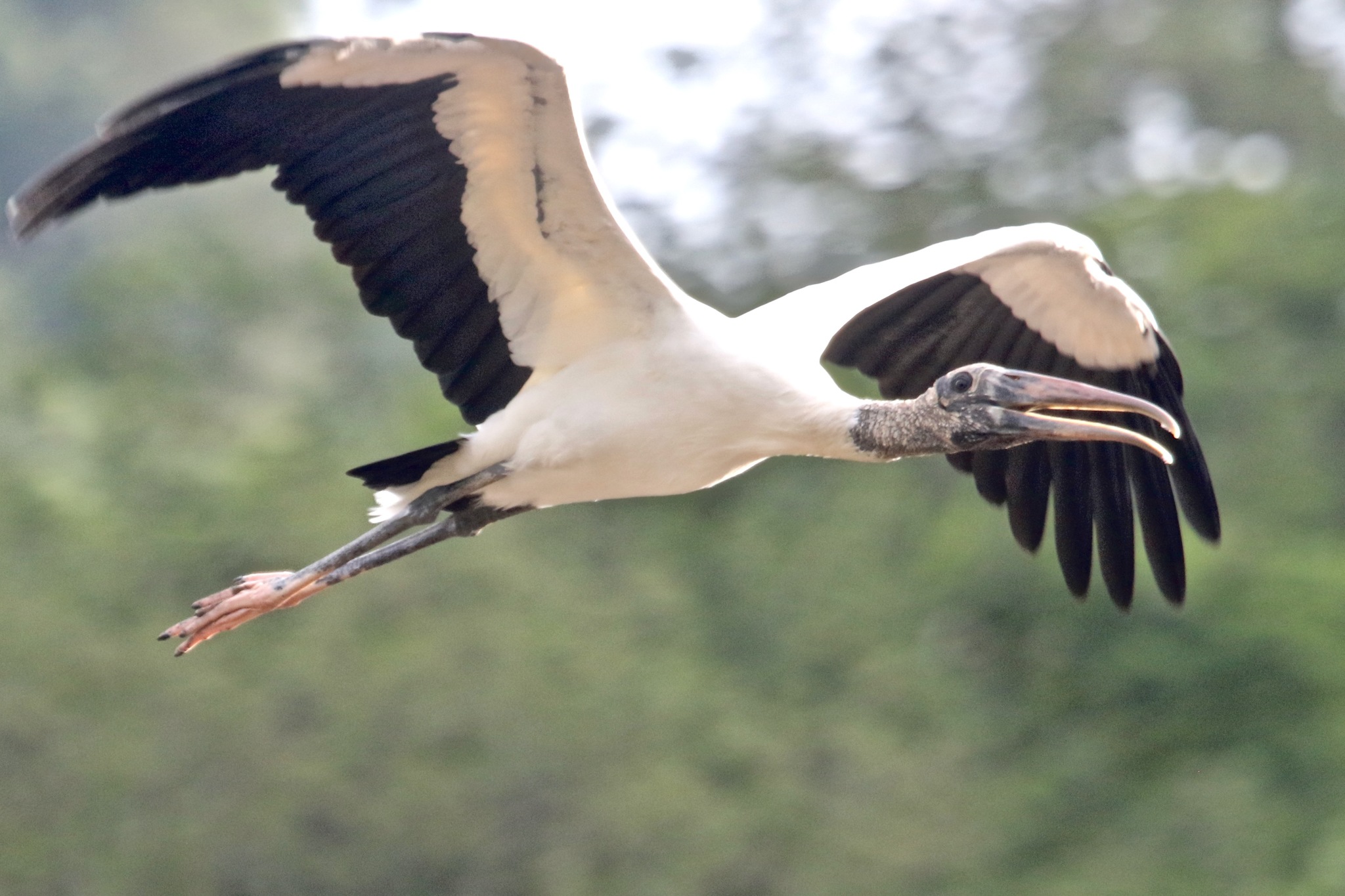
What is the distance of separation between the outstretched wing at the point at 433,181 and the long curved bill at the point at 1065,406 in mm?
935

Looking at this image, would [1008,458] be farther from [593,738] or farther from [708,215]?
[708,215]

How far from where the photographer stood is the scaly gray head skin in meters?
5.58

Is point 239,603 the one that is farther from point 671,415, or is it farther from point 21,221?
point 21,221

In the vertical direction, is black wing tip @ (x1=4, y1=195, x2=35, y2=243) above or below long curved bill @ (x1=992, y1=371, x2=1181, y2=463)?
above

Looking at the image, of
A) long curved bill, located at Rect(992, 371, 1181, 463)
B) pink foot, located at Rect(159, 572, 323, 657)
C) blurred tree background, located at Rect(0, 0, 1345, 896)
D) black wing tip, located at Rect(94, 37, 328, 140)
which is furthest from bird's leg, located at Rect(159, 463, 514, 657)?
blurred tree background, located at Rect(0, 0, 1345, 896)

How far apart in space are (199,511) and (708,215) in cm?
485

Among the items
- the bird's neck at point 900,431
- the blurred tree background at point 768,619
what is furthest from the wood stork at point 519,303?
the blurred tree background at point 768,619

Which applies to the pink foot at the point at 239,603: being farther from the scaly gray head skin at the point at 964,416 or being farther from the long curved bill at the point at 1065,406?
the long curved bill at the point at 1065,406

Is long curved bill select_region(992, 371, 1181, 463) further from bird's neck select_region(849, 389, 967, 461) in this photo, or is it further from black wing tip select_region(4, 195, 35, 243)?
black wing tip select_region(4, 195, 35, 243)

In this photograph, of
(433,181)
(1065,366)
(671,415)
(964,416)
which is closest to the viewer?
(433,181)

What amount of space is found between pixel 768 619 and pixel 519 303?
Answer: 803 cm

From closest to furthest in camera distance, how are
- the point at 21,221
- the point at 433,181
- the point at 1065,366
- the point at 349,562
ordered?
the point at 21,221 → the point at 433,181 → the point at 349,562 → the point at 1065,366

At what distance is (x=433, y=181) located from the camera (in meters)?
5.41

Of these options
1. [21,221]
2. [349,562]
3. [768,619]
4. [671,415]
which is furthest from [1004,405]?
[768,619]
